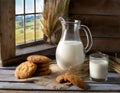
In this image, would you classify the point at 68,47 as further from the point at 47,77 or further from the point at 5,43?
the point at 5,43

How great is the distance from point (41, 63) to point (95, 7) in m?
0.46

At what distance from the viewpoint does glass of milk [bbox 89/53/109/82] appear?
1088 millimetres

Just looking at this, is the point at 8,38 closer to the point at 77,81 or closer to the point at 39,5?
the point at 39,5

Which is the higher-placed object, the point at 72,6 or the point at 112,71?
the point at 72,6

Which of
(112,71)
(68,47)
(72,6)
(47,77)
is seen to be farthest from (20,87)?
(72,6)

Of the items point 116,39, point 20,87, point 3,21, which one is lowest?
point 20,87

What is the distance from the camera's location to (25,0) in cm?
135

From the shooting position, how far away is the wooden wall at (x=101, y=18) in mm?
1428

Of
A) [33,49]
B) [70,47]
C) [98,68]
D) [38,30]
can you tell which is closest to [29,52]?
[33,49]

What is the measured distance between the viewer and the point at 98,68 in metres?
1.09

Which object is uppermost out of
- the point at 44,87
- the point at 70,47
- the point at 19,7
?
the point at 19,7

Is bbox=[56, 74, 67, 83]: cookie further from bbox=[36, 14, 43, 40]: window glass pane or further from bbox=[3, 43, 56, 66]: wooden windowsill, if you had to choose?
bbox=[36, 14, 43, 40]: window glass pane

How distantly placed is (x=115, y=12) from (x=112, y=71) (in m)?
0.34

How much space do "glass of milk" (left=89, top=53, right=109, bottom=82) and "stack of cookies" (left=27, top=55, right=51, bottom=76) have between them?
6.9 inches
